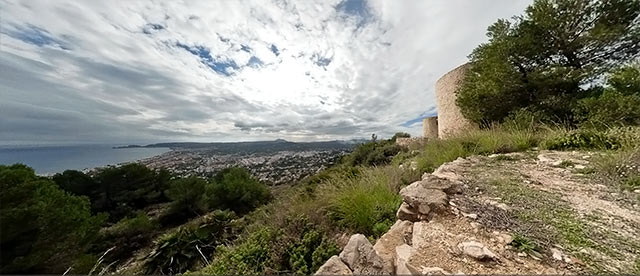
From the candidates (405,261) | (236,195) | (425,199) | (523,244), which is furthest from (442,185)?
(236,195)

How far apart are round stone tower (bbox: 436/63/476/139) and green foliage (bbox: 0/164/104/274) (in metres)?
11.1

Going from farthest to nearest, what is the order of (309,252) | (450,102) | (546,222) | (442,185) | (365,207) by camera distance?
(450,102) → (365,207) → (442,185) → (309,252) → (546,222)

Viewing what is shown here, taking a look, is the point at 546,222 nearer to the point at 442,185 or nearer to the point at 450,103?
the point at 442,185

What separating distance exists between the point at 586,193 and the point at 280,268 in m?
3.14

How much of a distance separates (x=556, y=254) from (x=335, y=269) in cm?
131

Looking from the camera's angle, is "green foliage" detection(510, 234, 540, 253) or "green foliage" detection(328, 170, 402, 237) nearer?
Result: "green foliage" detection(510, 234, 540, 253)

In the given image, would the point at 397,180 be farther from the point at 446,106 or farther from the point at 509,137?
the point at 446,106

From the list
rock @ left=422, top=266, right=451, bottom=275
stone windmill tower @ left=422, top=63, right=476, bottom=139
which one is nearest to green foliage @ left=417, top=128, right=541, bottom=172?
rock @ left=422, top=266, right=451, bottom=275

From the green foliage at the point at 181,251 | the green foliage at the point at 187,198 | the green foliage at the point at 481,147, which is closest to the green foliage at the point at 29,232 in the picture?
the green foliage at the point at 181,251

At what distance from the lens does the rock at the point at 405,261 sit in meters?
1.18

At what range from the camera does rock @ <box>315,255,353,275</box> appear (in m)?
1.24

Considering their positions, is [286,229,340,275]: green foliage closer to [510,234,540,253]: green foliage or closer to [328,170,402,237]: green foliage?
[328,170,402,237]: green foliage

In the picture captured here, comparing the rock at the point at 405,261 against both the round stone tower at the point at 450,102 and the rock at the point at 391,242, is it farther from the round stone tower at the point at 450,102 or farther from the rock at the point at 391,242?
the round stone tower at the point at 450,102

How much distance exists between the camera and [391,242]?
1.69 metres
